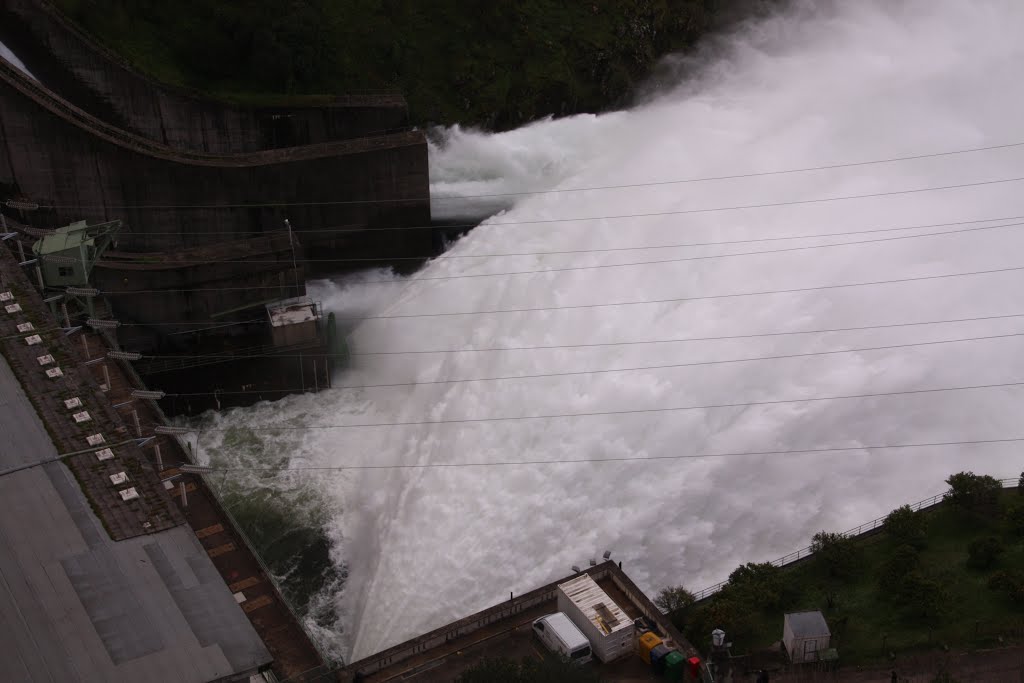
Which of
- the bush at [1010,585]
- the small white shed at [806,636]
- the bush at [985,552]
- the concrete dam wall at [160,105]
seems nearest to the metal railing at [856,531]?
the bush at [985,552]

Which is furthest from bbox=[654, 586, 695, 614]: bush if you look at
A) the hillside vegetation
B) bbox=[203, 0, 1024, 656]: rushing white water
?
Result: the hillside vegetation

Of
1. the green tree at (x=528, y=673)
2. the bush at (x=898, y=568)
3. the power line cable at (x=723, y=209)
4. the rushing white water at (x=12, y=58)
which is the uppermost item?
the rushing white water at (x=12, y=58)

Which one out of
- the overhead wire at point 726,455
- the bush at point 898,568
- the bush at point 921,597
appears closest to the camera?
the bush at point 921,597

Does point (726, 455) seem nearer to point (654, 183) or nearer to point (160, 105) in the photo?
point (654, 183)

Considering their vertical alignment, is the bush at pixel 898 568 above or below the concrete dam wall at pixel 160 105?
below

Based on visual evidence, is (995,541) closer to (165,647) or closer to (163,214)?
(165,647)

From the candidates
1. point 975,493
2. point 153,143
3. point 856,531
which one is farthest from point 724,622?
point 153,143

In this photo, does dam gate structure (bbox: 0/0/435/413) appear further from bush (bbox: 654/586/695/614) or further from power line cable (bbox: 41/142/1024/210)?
bush (bbox: 654/586/695/614)

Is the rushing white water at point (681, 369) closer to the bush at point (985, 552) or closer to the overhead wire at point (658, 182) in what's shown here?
the overhead wire at point (658, 182)
